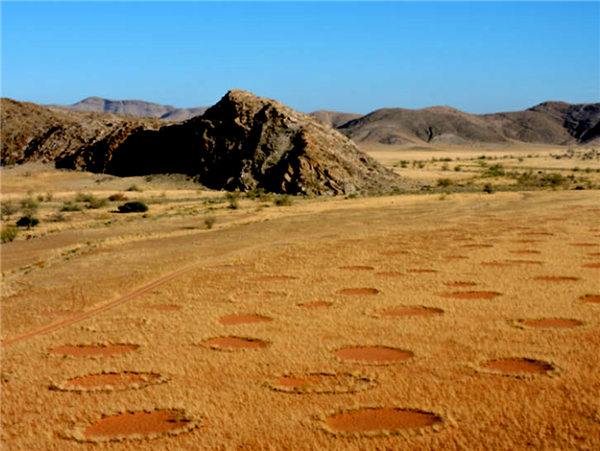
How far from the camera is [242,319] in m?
8.79

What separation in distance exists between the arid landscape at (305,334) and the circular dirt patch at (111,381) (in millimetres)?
25

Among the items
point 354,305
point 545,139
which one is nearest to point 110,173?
point 354,305

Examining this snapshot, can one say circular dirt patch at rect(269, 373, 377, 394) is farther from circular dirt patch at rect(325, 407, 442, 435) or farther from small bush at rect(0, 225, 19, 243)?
small bush at rect(0, 225, 19, 243)

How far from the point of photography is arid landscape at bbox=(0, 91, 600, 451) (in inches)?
210

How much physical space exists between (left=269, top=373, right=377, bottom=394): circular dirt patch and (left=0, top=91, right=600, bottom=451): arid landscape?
27 mm

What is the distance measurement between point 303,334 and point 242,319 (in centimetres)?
117

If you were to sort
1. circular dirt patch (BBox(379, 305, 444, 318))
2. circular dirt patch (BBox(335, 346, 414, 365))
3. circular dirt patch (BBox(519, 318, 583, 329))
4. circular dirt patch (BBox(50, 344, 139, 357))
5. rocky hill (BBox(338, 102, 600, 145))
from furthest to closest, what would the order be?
rocky hill (BBox(338, 102, 600, 145)) → circular dirt patch (BBox(379, 305, 444, 318)) → circular dirt patch (BBox(519, 318, 583, 329)) → circular dirt patch (BBox(50, 344, 139, 357)) → circular dirt patch (BBox(335, 346, 414, 365))

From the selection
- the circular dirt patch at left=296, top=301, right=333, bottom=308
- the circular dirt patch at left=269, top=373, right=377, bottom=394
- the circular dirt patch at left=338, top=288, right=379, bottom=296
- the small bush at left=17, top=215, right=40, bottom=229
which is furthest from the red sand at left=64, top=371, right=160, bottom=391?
the small bush at left=17, top=215, right=40, bottom=229

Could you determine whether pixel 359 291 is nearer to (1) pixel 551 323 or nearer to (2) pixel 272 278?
(2) pixel 272 278

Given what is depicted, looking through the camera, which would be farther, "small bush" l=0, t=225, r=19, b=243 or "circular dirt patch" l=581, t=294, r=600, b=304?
"small bush" l=0, t=225, r=19, b=243

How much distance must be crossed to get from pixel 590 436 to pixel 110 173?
137 feet

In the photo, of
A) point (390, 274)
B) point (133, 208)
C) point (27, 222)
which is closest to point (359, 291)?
point (390, 274)

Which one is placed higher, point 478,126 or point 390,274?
point 478,126

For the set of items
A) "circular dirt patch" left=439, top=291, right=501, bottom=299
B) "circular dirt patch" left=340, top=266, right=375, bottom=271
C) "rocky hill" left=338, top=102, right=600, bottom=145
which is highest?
"rocky hill" left=338, top=102, right=600, bottom=145
